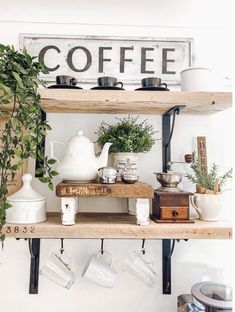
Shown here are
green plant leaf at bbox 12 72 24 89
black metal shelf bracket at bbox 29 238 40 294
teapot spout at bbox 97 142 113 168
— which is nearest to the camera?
green plant leaf at bbox 12 72 24 89

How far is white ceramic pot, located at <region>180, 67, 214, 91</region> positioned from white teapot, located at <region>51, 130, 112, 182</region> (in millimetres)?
419

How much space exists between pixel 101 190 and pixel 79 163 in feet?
0.42

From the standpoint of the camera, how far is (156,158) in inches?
47.3

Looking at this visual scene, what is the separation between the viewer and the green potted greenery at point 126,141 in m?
1.04

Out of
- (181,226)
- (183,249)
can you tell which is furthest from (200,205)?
(183,249)

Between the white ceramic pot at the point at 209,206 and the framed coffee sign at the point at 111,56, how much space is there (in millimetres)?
525

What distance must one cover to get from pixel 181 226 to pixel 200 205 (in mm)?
158

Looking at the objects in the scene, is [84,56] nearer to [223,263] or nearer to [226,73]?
[226,73]

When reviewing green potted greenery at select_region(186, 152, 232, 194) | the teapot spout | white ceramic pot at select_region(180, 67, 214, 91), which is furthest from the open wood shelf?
green potted greenery at select_region(186, 152, 232, 194)

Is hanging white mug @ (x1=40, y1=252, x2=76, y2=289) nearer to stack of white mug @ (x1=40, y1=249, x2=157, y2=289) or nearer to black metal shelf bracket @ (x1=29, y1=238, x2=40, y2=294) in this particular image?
stack of white mug @ (x1=40, y1=249, x2=157, y2=289)

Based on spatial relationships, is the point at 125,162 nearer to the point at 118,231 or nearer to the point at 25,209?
the point at 118,231

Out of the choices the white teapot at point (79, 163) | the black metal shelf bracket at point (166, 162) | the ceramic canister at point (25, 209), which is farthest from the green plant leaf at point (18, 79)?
the black metal shelf bracket at point (166, 162)

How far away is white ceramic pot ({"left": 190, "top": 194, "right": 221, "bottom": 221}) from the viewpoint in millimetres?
1003

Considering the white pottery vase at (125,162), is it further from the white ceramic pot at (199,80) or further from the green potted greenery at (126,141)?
the white ceramic pot at (199,80)
